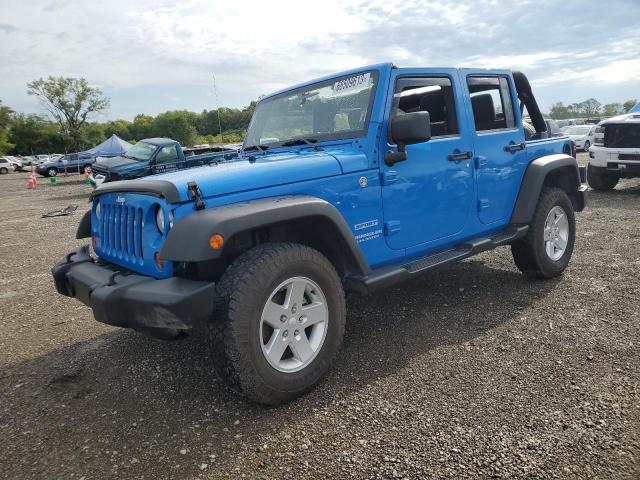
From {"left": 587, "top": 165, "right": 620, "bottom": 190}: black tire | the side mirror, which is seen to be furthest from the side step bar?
{"left": 587, "top": 165, "right": 620, "bottom": 190}: black tire

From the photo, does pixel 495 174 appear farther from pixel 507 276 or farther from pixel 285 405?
pixel 285 405

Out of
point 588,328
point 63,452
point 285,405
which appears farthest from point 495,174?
point 63,452

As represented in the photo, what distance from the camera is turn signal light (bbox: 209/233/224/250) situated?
240 centimetres

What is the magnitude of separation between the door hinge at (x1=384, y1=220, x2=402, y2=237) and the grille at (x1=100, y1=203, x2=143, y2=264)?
1.62m

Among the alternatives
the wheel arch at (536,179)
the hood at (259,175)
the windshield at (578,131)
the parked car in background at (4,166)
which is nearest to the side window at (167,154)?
the wheel arch at (536,179)

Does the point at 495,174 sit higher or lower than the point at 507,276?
higher

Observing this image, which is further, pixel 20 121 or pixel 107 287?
pixel 20 121

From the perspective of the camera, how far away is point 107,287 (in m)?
2.66

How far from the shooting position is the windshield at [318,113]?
3.45 meters

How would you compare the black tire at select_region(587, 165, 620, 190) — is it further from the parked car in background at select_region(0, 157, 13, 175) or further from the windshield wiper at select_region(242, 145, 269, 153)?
the parked car in background at select_region(0, 157, 13, 175)

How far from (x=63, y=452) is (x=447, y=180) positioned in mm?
3080

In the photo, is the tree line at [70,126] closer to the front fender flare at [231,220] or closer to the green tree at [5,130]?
the green tree at [5,130]

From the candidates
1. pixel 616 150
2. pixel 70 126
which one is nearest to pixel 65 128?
pixel 70 126

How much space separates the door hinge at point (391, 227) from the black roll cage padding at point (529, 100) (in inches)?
98.7
